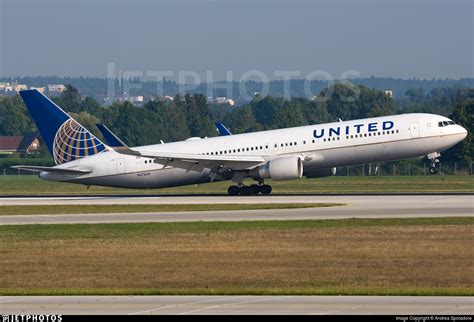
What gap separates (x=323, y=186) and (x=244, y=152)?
1527 cm

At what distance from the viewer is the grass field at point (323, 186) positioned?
69.1 metres

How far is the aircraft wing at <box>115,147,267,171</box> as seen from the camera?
2313 inches

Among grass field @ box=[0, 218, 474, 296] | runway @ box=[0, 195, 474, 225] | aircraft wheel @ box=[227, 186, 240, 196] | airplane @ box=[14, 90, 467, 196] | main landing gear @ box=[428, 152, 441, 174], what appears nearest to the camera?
grass field @ box=[0, 218, 474, 296]

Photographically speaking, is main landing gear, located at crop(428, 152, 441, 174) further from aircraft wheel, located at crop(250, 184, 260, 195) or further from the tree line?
the tree line

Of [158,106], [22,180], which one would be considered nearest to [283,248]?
[22,180]

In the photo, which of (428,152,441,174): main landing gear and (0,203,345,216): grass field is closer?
(0,203,345,216): grass field

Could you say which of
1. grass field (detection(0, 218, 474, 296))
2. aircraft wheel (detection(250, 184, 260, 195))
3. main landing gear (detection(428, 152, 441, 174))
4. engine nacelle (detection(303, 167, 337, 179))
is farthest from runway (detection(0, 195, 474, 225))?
main landing gear (detection(428, 152, 441, 174))

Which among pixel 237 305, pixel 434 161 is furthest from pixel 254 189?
pixel 237 305

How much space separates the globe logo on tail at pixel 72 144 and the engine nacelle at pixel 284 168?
1014cm

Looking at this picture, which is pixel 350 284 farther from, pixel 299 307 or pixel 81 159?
pixel 81 159

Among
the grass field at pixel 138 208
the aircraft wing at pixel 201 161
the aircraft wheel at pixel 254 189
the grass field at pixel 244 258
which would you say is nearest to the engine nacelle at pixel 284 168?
the aircraft wing at pixel 201 161

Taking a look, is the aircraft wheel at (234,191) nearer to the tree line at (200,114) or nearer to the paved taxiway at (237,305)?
the paved taxiway at (237,305)

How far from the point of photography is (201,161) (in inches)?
2331

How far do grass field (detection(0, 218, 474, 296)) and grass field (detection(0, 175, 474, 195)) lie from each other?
998 inches
